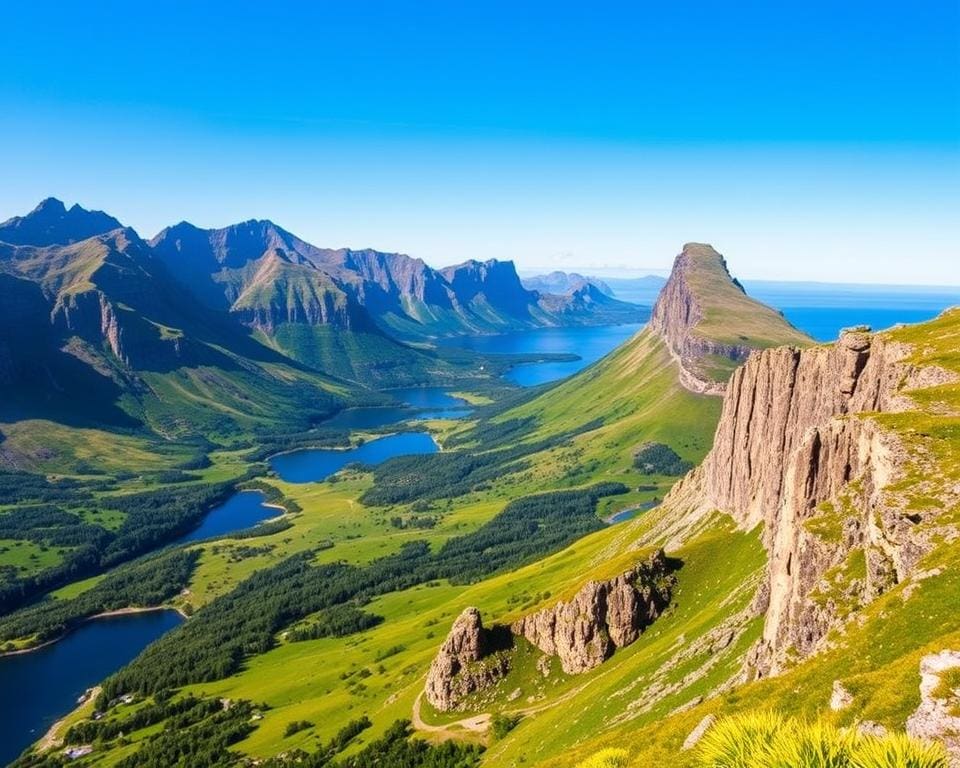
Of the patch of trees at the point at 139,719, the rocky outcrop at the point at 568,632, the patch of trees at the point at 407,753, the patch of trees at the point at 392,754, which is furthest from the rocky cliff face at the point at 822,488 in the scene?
the patch of trees at the point at 139,719

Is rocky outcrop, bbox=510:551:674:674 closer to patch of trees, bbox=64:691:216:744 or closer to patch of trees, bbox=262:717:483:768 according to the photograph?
patch of trees, bbox=262:717:483:768

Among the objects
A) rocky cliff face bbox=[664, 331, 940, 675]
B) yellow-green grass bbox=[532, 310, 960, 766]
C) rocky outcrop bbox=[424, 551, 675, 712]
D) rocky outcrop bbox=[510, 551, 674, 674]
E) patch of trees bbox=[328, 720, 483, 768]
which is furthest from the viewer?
rocky outcrop bbox=[424, 551, 675, 712]

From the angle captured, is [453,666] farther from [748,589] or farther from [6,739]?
[6,739]

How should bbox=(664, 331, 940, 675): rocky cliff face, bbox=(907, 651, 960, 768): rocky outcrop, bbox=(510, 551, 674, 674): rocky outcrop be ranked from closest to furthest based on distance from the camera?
1. bbox=(907, 651, 960, 768): rocky outcrop
2. bbox=(664, 331, 940, 675): rocky cliff face
3. bbox=(510, 551, 674, 674): rocky outcrop

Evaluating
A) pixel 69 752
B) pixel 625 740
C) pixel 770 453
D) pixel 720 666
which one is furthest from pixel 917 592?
pixel 69 752

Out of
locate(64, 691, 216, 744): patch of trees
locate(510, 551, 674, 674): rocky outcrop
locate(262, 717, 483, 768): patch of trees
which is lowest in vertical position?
locate(64, 691, 216, 744): patch of trees

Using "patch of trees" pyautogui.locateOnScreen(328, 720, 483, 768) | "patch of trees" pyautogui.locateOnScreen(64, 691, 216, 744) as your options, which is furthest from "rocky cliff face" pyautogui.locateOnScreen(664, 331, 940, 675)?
"patch of trees" pyautogui.locateOnScreen(64, 691, 216, 744)

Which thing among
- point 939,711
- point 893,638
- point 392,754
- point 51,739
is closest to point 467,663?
point 392,754
